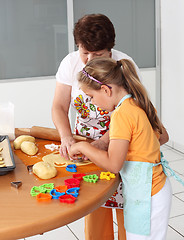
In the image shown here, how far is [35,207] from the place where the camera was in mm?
1112

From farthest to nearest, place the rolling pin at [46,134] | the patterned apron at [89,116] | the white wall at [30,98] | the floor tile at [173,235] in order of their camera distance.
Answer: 1. the white wall at [30,98]
2. the floor tile at [173,235]
3. the patterned apron at [89,116]
4. the rolling pin at [46,134]

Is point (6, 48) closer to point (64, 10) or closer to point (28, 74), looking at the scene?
point (28, 74)

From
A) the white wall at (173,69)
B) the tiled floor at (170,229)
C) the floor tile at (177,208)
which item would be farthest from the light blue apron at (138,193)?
the white wall at (173,69)

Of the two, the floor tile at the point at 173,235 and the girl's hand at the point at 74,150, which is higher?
the girl's hand at the point at 74,150

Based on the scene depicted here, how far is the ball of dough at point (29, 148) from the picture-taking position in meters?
1.57

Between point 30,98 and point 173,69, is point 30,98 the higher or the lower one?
the lower one

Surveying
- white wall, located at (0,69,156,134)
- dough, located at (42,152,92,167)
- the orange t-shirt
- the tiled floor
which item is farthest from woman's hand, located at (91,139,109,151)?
white wall, located at (0,69,156,134)

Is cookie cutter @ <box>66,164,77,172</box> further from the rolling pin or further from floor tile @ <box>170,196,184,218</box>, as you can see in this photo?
floor tile @ <box>170,196,184,218</box>

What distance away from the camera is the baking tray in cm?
133

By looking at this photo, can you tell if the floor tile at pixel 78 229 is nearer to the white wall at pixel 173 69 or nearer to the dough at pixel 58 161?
the dough at pixel 58 161

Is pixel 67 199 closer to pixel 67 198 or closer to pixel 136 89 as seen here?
pixel 67 198

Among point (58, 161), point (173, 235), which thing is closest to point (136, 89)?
point (58, 161)

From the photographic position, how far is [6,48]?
3.73 m

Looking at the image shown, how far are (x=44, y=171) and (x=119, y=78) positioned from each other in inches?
17.4
